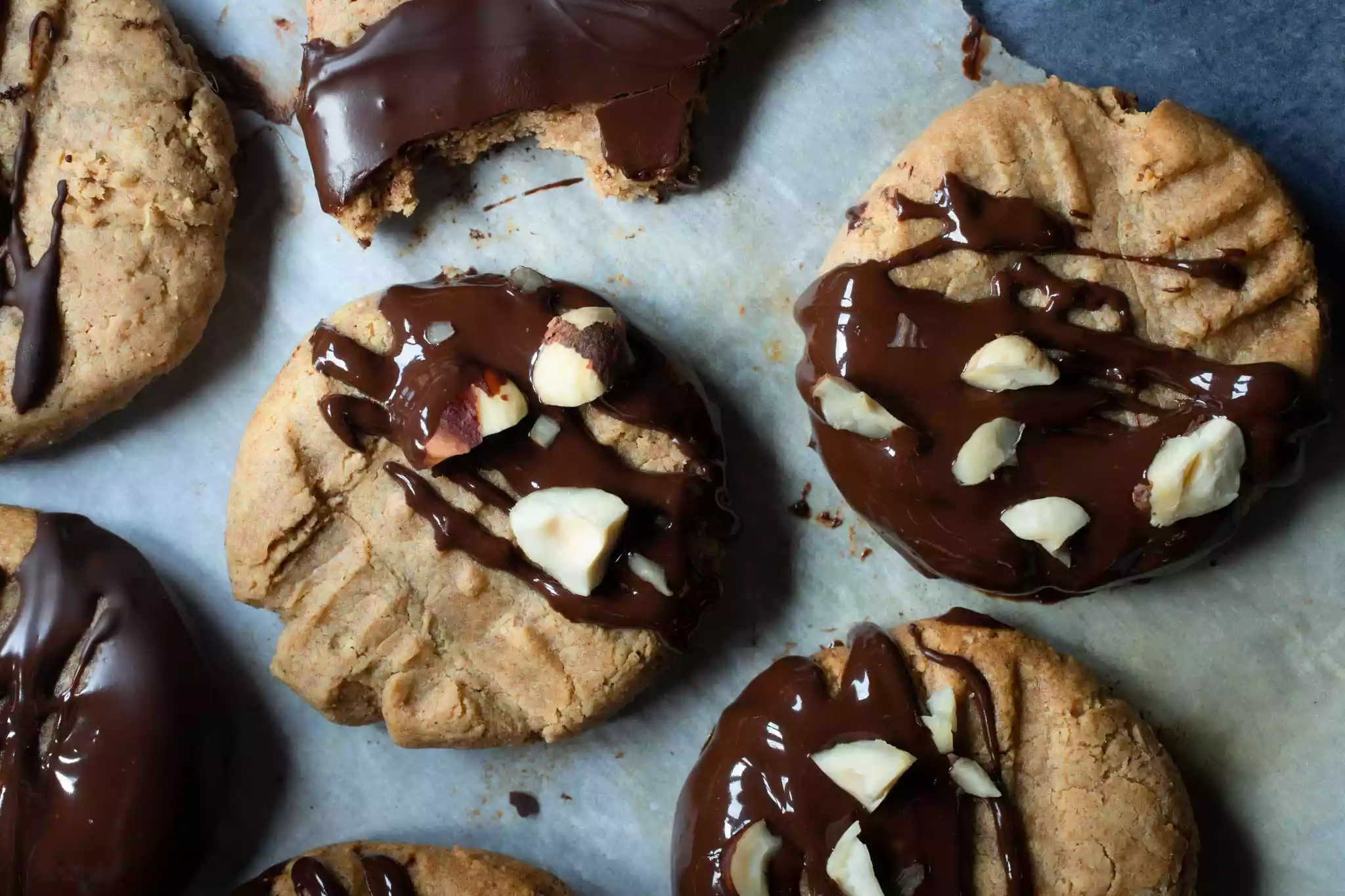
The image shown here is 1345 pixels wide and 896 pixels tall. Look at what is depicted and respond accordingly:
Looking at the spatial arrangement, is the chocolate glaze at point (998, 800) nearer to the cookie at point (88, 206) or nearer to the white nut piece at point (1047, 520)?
the white nut piece at point (1047, 520)

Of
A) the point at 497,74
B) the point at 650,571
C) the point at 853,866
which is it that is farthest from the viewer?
the point at 497,74

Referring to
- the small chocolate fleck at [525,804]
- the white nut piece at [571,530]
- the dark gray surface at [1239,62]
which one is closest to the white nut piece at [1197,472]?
the dark gray surface at [1239,62]

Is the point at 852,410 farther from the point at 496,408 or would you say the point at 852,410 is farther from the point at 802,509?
the point at 496,408

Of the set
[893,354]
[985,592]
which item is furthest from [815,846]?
[893,354]

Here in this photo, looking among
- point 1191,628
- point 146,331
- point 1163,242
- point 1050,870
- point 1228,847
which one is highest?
point 1163,242

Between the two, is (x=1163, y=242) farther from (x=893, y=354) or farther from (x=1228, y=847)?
(x=1228, y=847)

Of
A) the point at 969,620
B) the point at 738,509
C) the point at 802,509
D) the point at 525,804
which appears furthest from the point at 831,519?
the point at 525,804
